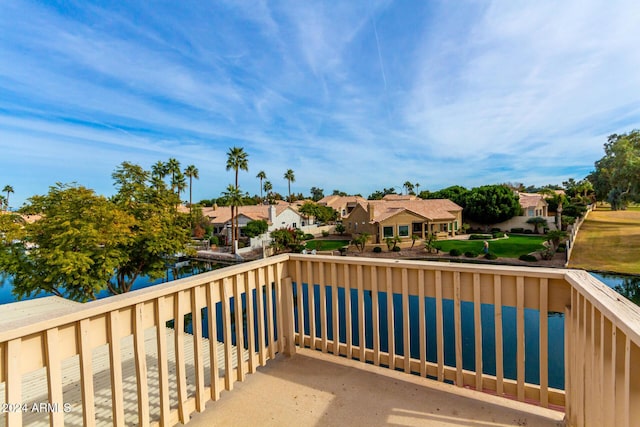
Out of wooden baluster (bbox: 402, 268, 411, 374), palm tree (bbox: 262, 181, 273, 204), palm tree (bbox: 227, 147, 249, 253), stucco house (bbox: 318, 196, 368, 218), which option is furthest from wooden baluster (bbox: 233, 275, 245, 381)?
palm tree (bbox: 262, 181, 273, 204)

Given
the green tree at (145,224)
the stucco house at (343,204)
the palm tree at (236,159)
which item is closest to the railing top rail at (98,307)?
the green tree at (145,224)

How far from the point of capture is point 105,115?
18.3 metres

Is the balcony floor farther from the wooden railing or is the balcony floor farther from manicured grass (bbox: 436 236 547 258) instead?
manicured grass (bbox: 436 236 547 258)

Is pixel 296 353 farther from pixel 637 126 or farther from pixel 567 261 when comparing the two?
pixel 637 126

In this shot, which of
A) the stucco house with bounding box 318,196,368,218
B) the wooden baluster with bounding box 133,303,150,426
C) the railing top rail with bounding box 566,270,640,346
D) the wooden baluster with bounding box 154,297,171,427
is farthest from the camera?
the stucco house with bounding box 318,196,368,218

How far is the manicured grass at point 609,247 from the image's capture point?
1517 centimetres

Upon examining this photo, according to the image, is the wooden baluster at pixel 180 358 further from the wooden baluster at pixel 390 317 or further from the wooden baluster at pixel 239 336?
the wooden baluster at pixel 390 317

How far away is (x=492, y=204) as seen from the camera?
29016 mm

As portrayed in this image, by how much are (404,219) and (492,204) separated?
10.6 m

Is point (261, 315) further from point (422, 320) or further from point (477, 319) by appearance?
point (477, 319)

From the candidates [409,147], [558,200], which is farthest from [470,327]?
[558,200]

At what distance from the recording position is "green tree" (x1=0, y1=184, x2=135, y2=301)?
349 inches

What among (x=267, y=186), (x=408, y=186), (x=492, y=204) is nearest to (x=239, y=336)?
(x=492, y=204)

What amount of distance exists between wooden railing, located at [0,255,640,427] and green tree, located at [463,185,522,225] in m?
31.1
